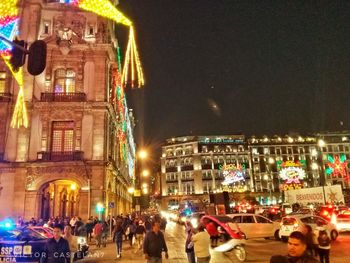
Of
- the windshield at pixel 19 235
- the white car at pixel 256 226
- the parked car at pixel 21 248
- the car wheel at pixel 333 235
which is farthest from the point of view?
the white car at pixel 256 226

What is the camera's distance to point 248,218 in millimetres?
21984

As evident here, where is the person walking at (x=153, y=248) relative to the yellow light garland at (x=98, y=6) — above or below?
below

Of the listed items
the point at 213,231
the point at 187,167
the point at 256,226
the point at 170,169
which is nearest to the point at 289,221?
the point at 256,226

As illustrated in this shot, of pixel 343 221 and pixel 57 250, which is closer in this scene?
pixel 57 250

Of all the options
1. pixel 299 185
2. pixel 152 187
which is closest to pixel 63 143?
pixel 299 185

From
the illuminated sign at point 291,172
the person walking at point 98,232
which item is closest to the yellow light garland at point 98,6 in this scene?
the person walking at point 98,232

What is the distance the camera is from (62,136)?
31984 millimetres

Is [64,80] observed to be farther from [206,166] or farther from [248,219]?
[206,166]

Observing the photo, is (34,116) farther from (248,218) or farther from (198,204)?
(198,204)

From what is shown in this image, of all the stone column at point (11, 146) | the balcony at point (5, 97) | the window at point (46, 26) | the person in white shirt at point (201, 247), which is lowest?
the person in white shirt at point (201, 247)

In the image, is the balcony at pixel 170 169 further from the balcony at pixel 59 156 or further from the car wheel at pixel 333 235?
the car wheel at pixel 333 235

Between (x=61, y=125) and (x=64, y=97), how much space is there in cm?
259

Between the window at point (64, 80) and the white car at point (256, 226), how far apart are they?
20069 millimetres

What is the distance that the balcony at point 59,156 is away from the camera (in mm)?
30641
